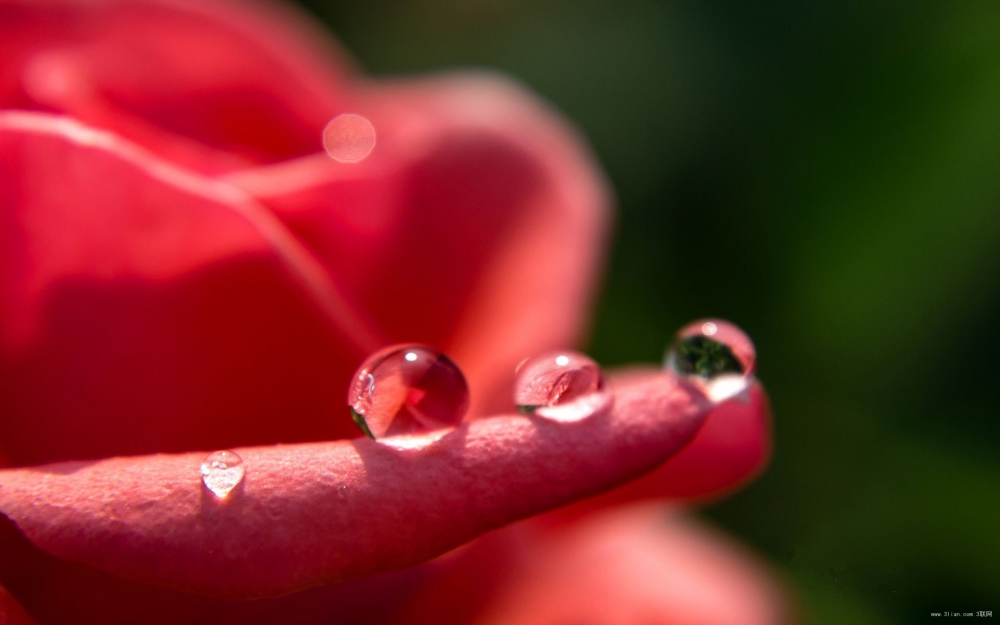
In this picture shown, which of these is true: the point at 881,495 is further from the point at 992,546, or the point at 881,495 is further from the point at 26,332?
the point at 26,332

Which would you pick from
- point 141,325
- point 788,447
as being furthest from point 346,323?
point 788,447

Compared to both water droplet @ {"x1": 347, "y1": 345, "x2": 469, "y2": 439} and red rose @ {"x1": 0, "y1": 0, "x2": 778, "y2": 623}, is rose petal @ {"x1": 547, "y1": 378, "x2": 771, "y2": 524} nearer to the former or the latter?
red rose @ {"x1": 0, "y1": 0, "x2": 778, "y2": 623}

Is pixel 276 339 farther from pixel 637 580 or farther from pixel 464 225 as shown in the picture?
pixel 637 580

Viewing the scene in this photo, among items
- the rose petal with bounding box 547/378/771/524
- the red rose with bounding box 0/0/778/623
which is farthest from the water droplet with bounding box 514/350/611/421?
the rose petal with bounding box 547/378/771/524

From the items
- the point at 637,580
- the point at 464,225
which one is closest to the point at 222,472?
the point at 464,225

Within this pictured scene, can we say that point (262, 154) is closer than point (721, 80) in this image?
Yes

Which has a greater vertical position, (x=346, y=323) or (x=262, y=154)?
(x=262, y=154)

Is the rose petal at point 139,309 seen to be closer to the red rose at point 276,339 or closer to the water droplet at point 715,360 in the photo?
the red rose at point 276,339
